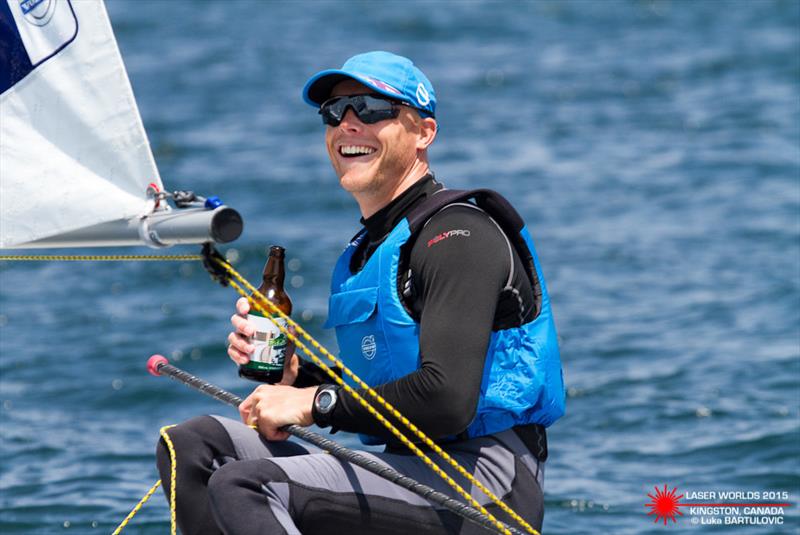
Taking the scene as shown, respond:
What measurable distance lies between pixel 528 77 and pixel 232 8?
888cm

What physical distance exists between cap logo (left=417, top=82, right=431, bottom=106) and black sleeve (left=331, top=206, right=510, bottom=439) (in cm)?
47

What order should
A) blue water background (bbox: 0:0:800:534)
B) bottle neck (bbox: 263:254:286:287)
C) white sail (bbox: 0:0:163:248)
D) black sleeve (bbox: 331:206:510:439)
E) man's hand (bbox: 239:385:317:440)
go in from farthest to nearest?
1. blue water background (bbox: 0:0:800:534)
2. white sail (bbox: 0:0:163:248)
3. bottle neck (bbox: 263:254:286:287)
4. man's hand (bbox: 239:385:317:440)
5. black sleeve (bbox: 331:206:510:439)

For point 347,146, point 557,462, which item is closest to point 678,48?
point 557,462

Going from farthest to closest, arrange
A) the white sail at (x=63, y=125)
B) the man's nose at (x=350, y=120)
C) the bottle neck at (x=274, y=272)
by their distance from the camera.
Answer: the white sail at (x=63, y=125)
the bottle neck at (x=274, y=272)
the man's nose at (x=350, y=120)

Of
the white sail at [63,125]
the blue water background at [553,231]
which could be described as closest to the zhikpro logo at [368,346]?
the white sail at [63,125]

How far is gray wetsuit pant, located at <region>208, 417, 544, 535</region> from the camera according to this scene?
3.55m

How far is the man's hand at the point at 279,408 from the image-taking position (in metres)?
3.75

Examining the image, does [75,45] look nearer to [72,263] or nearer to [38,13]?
[38,13]

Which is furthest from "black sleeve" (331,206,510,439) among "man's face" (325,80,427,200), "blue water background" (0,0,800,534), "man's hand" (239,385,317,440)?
"blue water background" (0,0,800,534)

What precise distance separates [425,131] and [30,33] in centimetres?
148

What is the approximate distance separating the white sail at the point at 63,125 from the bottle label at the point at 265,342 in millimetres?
745

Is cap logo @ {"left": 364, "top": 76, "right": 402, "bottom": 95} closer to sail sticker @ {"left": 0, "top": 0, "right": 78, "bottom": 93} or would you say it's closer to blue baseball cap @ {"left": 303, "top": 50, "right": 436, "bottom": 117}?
blue baseball cap @ {"left": 303, "top": 50, "right": 436, "bottom": 117}

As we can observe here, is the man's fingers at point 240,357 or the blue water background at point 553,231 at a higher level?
the blue water background at point 553,231

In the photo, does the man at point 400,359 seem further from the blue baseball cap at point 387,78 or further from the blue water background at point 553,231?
the blue water background at point 553,231
